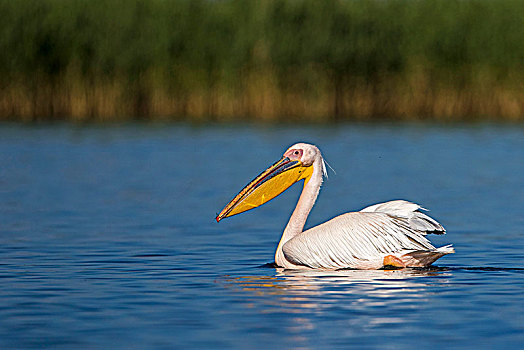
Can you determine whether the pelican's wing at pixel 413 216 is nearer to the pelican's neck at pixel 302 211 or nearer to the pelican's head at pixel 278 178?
the pelican's neck at pixel 302 211

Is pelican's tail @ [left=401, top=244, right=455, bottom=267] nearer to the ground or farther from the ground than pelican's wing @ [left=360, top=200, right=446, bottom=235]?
nearer to the ground

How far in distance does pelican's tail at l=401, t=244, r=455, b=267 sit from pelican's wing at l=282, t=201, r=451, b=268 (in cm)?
2

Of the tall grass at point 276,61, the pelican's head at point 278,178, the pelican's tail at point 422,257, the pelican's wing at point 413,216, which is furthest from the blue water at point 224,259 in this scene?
the tall grass at point 276,61

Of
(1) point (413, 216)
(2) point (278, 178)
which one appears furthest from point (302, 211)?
(1) point (413, 216)

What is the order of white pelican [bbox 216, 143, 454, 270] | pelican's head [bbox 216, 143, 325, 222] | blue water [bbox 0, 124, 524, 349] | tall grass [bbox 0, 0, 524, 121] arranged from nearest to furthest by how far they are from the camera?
blue water [bbox 0, 124, 524, 349], white pelican [bbox 216, 143, 454, 270], pelican's head [bbox 216, 143, 325, 222], tall grass [bbox 0, 0, 524, 121]

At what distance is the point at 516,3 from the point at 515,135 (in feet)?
12.6

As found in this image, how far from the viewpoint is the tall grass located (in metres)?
23.6

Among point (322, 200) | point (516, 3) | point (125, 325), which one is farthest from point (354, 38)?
point (125, 325)

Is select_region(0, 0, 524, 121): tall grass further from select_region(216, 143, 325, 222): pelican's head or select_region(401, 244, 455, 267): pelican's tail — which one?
select_region(401, 244, 455, 267): pelican's tail

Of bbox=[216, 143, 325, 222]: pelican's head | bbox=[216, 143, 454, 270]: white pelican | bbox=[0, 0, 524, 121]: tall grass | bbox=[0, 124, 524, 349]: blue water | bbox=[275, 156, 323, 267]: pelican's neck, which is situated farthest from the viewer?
bbox=[0, 0, 524, 121]: tall grass

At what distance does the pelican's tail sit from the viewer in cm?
709

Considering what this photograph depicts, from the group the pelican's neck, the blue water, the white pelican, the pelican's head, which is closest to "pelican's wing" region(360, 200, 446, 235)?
the white pelican

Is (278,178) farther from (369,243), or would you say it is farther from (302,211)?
(369,243)

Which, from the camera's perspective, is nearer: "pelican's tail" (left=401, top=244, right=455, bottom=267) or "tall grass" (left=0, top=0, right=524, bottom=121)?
"pelican's tail" (left=401, top=244, right=455, bottom=267)
